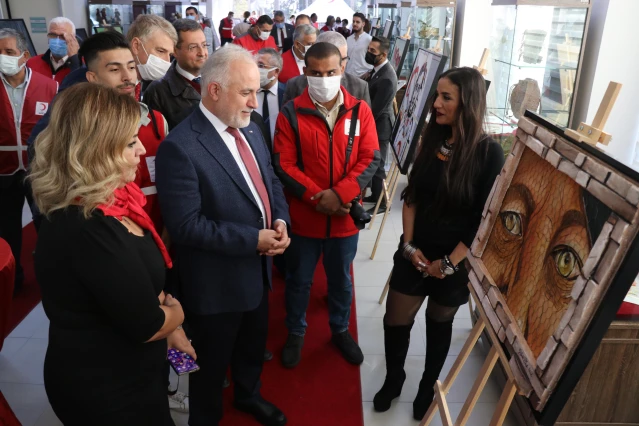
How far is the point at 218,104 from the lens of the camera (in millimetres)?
1970

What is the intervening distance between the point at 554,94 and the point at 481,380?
95.1 inches

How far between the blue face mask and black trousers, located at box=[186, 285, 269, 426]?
11.5 feet

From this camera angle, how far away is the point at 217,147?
6.40ft

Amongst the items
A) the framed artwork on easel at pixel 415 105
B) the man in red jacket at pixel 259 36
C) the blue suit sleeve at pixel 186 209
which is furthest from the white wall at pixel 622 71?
the man in red jacket at pixel 259 36

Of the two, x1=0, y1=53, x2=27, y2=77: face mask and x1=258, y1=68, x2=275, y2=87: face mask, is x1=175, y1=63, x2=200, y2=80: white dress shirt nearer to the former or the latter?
x1=258, y1=68, x2=275, y2=87: face mask

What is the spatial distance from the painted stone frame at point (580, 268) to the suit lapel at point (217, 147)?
1049 millimetres

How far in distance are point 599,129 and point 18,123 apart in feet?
11.3

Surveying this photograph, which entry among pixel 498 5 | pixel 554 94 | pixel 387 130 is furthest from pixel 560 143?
pixel 387 130

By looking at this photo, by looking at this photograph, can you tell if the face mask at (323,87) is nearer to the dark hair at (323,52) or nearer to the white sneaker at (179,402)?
the dark hair at (323,52)

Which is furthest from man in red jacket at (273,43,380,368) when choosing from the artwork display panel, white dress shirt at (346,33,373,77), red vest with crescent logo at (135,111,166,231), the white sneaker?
white dress shirt at (346,33,373,77)

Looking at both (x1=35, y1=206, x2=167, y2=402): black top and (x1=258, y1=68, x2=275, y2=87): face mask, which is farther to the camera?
(x1=258, y1=68, x2=275, y2=87): face mask

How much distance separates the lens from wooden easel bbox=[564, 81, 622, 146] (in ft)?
4.03

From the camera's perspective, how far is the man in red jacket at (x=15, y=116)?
333cm

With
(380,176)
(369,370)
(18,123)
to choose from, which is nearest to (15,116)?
(18,123)
